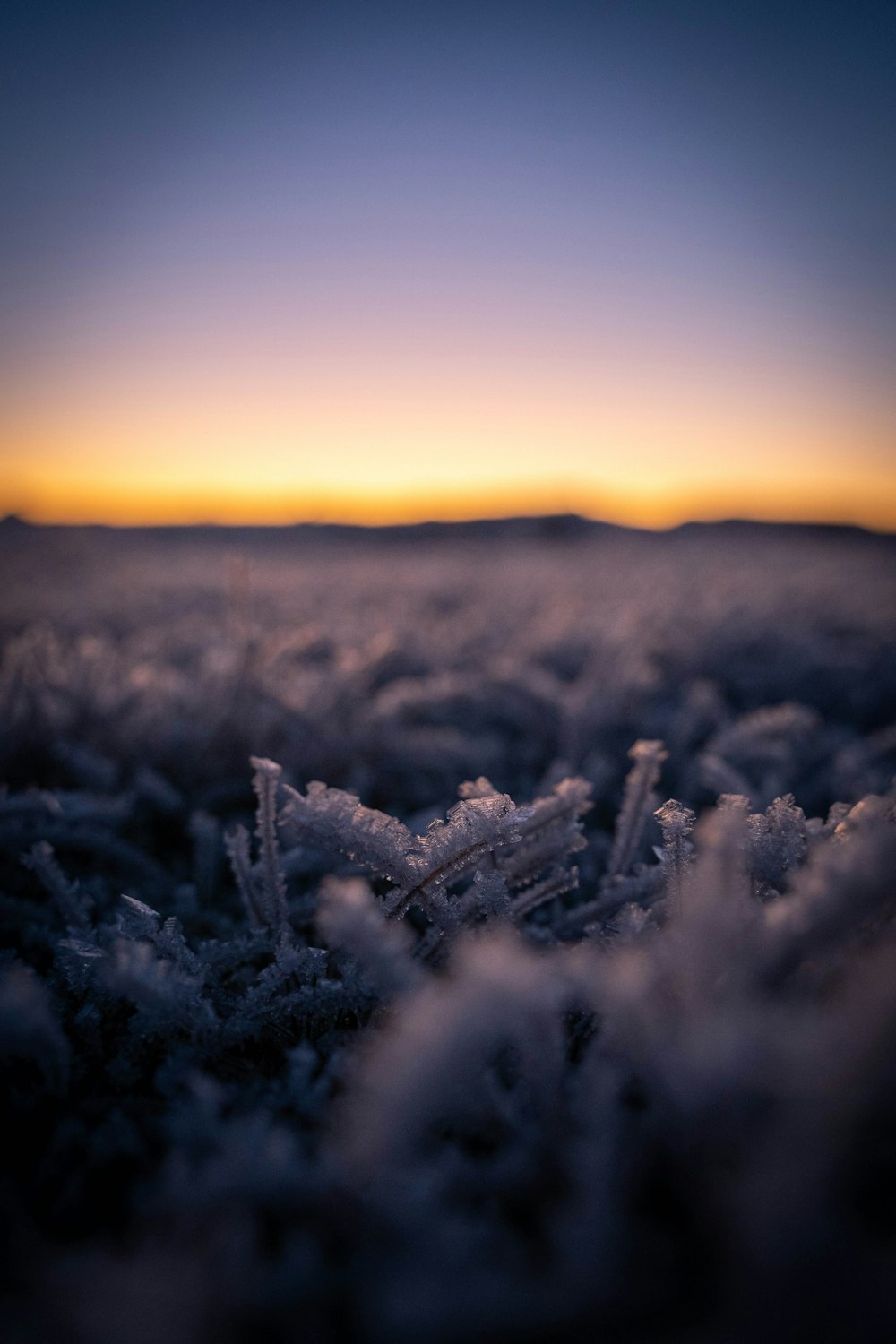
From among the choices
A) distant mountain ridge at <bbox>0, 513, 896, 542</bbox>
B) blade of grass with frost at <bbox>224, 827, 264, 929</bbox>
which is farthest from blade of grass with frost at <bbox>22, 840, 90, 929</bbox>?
distant mountain ridge at <bbox>0, 513, 896, 542</bbox>

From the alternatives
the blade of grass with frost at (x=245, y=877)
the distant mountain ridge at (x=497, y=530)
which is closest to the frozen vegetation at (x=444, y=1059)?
the blade of grass with frost at (x=245, y=877)

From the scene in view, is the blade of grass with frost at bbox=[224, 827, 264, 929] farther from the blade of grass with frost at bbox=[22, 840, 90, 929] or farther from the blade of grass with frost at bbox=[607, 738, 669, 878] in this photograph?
the blade of grass with frost at bbox=[607, 738, 669, 878]

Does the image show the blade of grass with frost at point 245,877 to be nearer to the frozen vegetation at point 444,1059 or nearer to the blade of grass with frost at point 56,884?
the frozen vegetation at point 444,1059

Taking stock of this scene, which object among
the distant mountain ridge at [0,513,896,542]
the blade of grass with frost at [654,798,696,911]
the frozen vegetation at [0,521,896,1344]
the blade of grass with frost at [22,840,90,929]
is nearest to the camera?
the frozen vegetation at [0,521,896,1344]

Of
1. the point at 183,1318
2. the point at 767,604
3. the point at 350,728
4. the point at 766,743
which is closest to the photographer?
the point at 183,1318

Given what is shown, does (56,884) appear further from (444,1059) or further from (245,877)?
(444,1059)

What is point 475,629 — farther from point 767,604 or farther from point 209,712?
point 767,604

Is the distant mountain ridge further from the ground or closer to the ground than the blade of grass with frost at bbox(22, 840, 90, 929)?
Result: further from the ground

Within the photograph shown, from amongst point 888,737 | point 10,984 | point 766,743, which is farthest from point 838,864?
point 888,737

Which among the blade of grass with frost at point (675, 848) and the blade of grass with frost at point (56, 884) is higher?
the blade of grass with frost at point (675, 848)

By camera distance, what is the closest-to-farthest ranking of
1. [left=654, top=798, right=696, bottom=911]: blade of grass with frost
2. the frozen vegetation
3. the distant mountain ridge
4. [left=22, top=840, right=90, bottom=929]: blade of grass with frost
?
1. the frozen vegetation
2. [left=654, top=798, right=696, bottom=911]: blade of grass with frost
3. [left=22, top=840, right=90, bottom=929]: blade of grass with frost
4. the distant mountain ridge

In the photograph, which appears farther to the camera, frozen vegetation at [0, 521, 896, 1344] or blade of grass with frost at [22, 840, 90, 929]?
blade of grass with frost at [22, 840, 90, 929]
